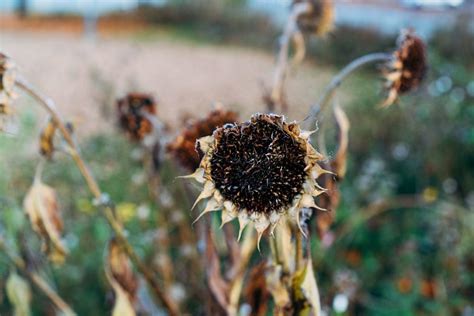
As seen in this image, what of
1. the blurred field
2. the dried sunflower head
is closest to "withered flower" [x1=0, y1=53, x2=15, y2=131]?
the dried sunflower head

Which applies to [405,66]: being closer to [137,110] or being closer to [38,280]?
[137,110]

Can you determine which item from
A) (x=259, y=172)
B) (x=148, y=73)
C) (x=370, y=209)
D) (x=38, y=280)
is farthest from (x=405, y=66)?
(x=148, y=73)

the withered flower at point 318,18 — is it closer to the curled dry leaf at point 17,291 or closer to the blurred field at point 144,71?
the curled dry leaf at point 17,291

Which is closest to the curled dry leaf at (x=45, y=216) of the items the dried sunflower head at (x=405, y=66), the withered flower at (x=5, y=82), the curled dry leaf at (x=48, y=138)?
the curled dry leaf at (x=48, y=138)

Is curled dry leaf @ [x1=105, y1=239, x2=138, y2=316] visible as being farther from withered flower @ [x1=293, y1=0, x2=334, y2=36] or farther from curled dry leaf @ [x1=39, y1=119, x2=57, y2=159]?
withered flower @ [x1=293, y1=0, x2=334, y2=36]

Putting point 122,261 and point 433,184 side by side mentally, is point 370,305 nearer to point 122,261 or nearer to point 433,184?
point 433,184

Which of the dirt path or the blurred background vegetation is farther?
the dirt path

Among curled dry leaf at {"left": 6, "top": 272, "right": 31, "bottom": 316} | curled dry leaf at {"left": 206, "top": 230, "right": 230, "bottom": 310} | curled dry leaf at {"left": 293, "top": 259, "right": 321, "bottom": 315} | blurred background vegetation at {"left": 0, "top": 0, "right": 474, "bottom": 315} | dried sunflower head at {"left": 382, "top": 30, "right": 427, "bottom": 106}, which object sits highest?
dried sunflower head at {"left": 382, "top": 30, "right": 427, "bottom": 106}

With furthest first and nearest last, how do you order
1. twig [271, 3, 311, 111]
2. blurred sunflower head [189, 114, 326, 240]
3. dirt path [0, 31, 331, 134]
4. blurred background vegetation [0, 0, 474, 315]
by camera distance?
dirt path [0, 31, 331, 134] → blurred background vegetation [0, 0, 474, 315] → twig [271, 3, 311, 111] → blurred sunflower head [189, 114, 326, 240]
